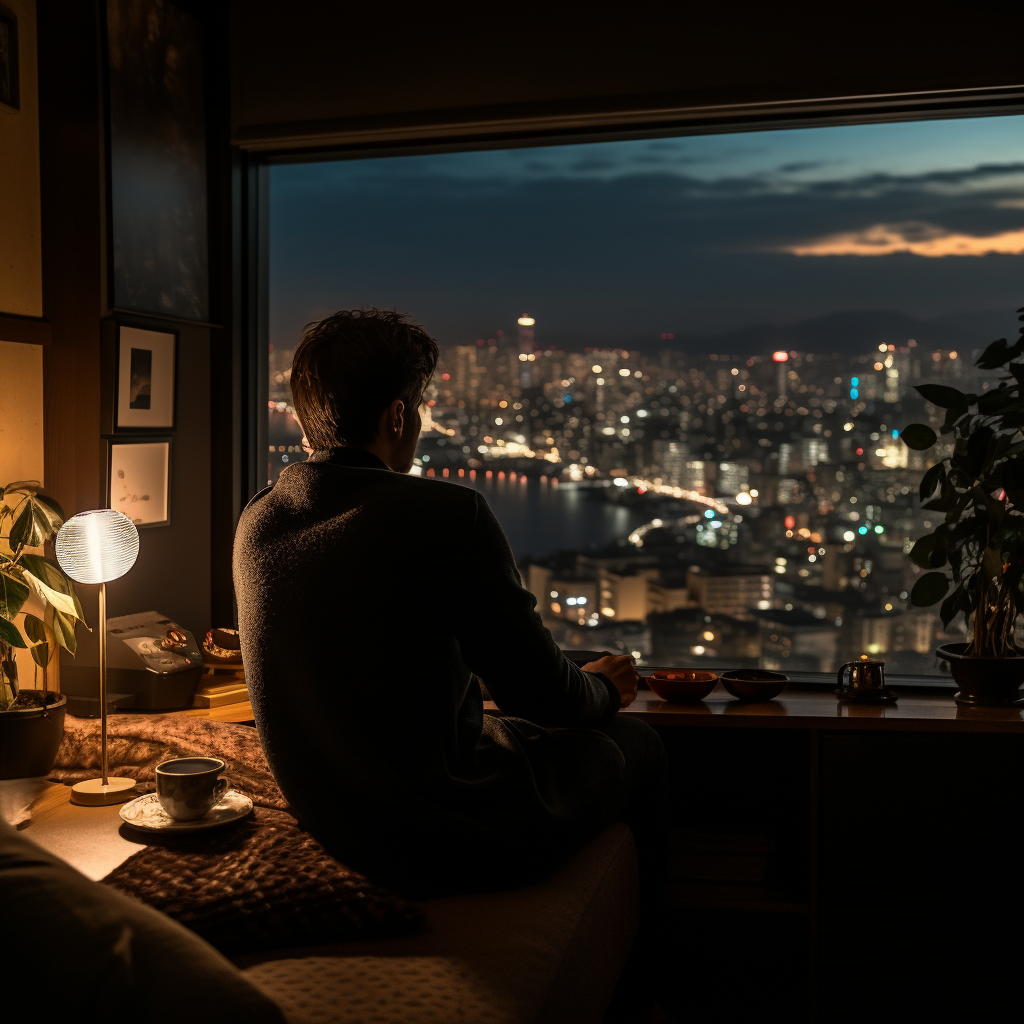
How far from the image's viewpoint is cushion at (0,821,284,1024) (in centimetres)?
73

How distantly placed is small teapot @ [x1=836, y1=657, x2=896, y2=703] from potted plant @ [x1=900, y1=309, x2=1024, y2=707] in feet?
0.50

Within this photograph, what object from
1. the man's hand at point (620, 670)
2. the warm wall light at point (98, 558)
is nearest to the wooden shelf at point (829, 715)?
the man's hand at point (620, 670)

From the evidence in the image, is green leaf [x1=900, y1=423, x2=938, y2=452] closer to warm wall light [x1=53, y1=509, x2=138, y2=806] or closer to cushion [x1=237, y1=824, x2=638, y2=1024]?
cushion [x1=237, y1=824, x2=638, y2=1024]

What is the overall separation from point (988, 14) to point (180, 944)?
8.81 ft

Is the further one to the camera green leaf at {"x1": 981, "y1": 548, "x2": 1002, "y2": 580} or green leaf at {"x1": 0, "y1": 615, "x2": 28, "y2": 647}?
green leaf at {"x1": 981, "y1": 548, "x2": 1002, "y2": 580}

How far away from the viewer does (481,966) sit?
4.27 feet

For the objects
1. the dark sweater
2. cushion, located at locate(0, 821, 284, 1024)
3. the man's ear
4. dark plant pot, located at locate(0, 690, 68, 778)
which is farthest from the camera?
dark plant pot, located at locate(0, 690, 68, 778)

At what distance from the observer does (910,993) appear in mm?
2225

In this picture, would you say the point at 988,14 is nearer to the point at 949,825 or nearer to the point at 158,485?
the point at 949,825

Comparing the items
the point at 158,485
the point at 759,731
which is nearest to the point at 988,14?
the point at 759,731

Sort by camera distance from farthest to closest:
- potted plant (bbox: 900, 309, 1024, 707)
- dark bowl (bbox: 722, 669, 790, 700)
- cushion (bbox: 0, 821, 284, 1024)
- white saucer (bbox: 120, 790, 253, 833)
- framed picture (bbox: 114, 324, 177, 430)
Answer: framed picture (bbox: 114, 324, 177, 430) < dark bowl (bbox: 722, 669, 790, 700) < potted plant (bbox: 900, 309, 1024, 707) < white saucer (bbox: 120, 790, 253, 833) < cushion (bbox: 0, 821, 284, 1024)

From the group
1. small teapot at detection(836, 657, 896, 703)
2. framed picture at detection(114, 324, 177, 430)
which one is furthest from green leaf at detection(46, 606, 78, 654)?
small teapot at detection(836, 657, 896, 703)

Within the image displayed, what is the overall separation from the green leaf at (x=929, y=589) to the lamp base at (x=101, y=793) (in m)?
1.84

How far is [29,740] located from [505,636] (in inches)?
41.3
